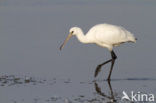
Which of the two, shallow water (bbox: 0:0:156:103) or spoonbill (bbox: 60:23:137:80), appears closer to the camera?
shallow water (bbox: 0:0:156:103)

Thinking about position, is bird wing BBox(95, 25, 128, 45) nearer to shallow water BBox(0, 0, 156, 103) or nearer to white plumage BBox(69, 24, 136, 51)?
white plumage BBox(69, 24, 136, 51)

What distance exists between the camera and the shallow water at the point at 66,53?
12797mm

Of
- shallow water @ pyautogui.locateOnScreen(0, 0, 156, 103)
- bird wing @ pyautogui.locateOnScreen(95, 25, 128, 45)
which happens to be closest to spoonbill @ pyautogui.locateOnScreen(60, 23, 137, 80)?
bird wing @ pyautogui.locateOnScreen(95, 25, 128, 45)

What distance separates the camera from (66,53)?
16.5 metres

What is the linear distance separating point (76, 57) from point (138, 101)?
4579 millimetres

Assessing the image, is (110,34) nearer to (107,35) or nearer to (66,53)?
(107,35)

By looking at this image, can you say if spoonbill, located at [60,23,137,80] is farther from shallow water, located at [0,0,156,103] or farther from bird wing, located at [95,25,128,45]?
shallow water, located at [0,0,156,103]

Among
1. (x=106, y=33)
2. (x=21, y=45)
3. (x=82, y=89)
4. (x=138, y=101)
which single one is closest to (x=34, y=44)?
(x=21, y=45)

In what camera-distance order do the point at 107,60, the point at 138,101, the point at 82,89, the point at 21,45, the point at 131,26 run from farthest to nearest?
the point at 131,26
the point at 21,45
the point at 107,60
the point at 82,89
the point at 138,101

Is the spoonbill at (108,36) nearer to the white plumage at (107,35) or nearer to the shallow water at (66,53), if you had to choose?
the white plumage at (107,35)

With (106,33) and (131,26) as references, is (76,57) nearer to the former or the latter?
(106,33)

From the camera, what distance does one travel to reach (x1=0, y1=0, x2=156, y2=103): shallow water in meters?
12.8

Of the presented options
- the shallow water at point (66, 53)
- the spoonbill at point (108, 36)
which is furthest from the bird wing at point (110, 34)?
the shallow water at point (66, 53)

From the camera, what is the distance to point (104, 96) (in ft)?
40.3
